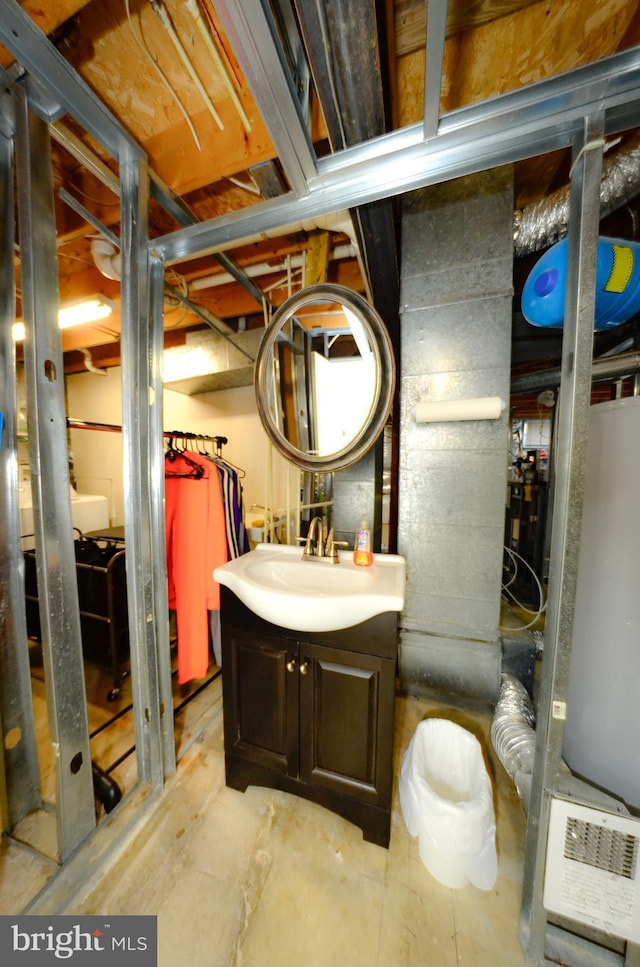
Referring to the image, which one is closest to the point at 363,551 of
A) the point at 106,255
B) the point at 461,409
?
the point at 461,409

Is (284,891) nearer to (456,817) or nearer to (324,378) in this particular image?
(456,817)

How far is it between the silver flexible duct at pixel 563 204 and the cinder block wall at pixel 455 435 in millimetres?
251

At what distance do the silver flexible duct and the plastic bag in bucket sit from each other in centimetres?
197

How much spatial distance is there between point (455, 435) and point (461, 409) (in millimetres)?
152

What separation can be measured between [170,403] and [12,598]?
2275mm

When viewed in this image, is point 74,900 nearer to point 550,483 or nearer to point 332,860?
point 332,860

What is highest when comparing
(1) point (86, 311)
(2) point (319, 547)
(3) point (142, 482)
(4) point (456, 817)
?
(1) point (86, 311)

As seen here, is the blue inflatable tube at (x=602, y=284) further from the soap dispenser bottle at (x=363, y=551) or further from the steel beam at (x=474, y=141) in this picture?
the soap dispenser bottle at (x=363, y=551)

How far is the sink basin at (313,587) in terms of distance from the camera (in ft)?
2.81

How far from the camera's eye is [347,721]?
3.17 ft

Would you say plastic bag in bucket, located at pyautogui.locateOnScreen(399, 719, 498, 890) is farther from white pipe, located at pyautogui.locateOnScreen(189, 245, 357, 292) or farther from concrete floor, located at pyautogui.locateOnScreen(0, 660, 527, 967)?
white pipe, located at pyautogui.locateOnScreen(189, 245, 357, 292)

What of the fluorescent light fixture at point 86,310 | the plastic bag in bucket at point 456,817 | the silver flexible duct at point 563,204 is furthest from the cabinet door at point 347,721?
the fluorescent light fixture at point 86,310

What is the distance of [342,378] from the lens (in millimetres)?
1353

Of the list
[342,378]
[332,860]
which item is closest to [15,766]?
[332,860]
